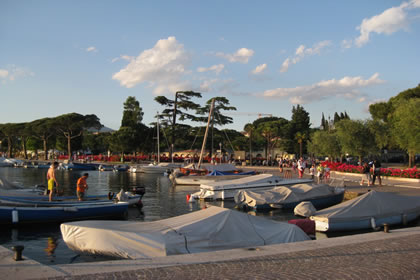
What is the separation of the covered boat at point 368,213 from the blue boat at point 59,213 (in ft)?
33.3

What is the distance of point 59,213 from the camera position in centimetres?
1845

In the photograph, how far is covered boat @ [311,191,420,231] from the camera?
1622cm

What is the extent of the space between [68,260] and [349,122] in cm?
4565

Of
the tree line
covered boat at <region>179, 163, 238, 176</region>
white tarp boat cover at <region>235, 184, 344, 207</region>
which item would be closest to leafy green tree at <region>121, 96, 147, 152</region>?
the tree line

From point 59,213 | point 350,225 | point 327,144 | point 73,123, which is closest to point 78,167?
point 73,123

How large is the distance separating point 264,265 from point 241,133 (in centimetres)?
8357

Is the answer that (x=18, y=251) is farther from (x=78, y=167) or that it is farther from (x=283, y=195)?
(x=78, y=167)

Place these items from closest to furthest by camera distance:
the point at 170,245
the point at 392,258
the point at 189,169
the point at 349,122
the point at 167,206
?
the point at 392,258
the point at 170,245
the point at 167,206
the point at 189,169
the point at 349,122

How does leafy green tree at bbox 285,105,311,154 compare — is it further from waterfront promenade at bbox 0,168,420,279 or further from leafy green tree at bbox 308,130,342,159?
waterfront promenade at bbox 0,168,420,279

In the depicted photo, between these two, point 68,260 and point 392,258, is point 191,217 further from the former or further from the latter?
point 392,258

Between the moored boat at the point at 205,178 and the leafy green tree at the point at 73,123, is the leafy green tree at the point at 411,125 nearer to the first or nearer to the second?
the moored boat at the point at 205,178

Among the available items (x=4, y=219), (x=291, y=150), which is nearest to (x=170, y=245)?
(x=4, y=219)

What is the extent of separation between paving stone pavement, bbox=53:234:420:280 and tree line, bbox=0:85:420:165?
35.0 meters

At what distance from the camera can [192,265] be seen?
798 centimetres
